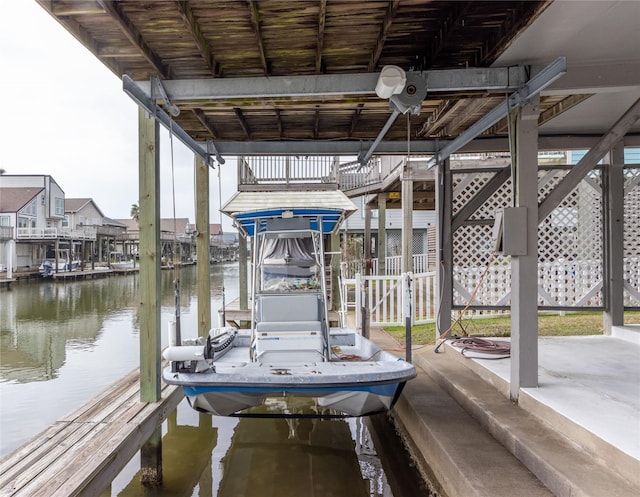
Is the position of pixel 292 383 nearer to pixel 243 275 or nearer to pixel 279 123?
pixel 279 123

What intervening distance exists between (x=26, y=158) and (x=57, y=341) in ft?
196

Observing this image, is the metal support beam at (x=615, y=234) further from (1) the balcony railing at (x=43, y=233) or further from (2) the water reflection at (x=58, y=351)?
(1) the balcony railing at (x=43, y=233)

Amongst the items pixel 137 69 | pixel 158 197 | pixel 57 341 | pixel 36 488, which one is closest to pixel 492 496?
pixel 36 488

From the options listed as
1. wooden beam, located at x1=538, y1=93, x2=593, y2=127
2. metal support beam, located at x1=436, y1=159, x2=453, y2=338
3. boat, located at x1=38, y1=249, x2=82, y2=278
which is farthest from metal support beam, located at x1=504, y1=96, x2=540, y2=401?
boat, located at x1=38, y1=249, x2=82, y2=278

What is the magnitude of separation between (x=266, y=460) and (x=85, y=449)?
75.7 inches

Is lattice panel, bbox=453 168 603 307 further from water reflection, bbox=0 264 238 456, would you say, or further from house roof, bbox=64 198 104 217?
house roof, bbox=64 198 104 217

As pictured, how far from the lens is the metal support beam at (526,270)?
3.58 meters

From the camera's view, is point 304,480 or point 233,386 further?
point 304,480

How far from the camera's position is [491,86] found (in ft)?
12.1

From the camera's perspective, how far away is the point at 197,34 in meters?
3.25

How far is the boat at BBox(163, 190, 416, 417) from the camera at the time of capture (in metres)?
3.43

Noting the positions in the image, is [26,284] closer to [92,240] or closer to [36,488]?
[92,240]

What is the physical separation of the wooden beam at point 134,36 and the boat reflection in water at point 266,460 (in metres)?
3.80

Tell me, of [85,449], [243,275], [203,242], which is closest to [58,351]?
[243,275]
